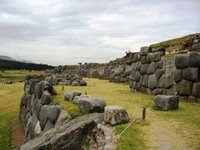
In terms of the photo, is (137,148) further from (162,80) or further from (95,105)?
(162,80)

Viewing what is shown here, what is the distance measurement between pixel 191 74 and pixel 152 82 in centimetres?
419

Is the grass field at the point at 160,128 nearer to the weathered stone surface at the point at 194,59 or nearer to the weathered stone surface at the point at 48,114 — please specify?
the weathered stone surface at the point at 48,114

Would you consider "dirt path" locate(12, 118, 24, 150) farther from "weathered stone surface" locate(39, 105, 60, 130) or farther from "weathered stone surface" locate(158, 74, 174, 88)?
"weathered stone surface" locate(158, 74, 174, 88)

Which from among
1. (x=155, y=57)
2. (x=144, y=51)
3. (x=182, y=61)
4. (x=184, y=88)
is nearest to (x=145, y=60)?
(x=144, y=51)

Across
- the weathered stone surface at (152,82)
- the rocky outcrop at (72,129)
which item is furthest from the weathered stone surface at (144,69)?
the rocky outcrop at (72,129)

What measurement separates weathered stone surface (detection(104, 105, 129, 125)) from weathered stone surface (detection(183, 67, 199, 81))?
6.58m

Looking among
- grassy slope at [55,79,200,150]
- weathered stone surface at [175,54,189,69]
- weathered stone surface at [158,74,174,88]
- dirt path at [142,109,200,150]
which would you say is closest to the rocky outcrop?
grassy slope at [55,79,200,150]

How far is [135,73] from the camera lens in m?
26.3

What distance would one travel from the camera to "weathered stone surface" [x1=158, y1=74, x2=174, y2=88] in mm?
20153

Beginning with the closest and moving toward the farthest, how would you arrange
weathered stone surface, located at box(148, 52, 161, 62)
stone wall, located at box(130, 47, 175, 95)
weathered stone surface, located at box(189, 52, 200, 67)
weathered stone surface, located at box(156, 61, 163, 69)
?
weathered stone surface, located at box(189, 52, 200, 67), stone wall, located at box(130, 47, 175, 95), weathered stone surface, located at box(156, 61, 163, 69), weathered stone surface, located at box(148, 52, 161, 62)

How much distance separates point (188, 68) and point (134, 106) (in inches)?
156

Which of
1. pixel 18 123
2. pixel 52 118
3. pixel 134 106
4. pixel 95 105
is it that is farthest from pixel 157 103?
pixel 18 123

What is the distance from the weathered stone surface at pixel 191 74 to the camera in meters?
18.0

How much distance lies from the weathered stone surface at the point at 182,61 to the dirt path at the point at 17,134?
32.0ft
